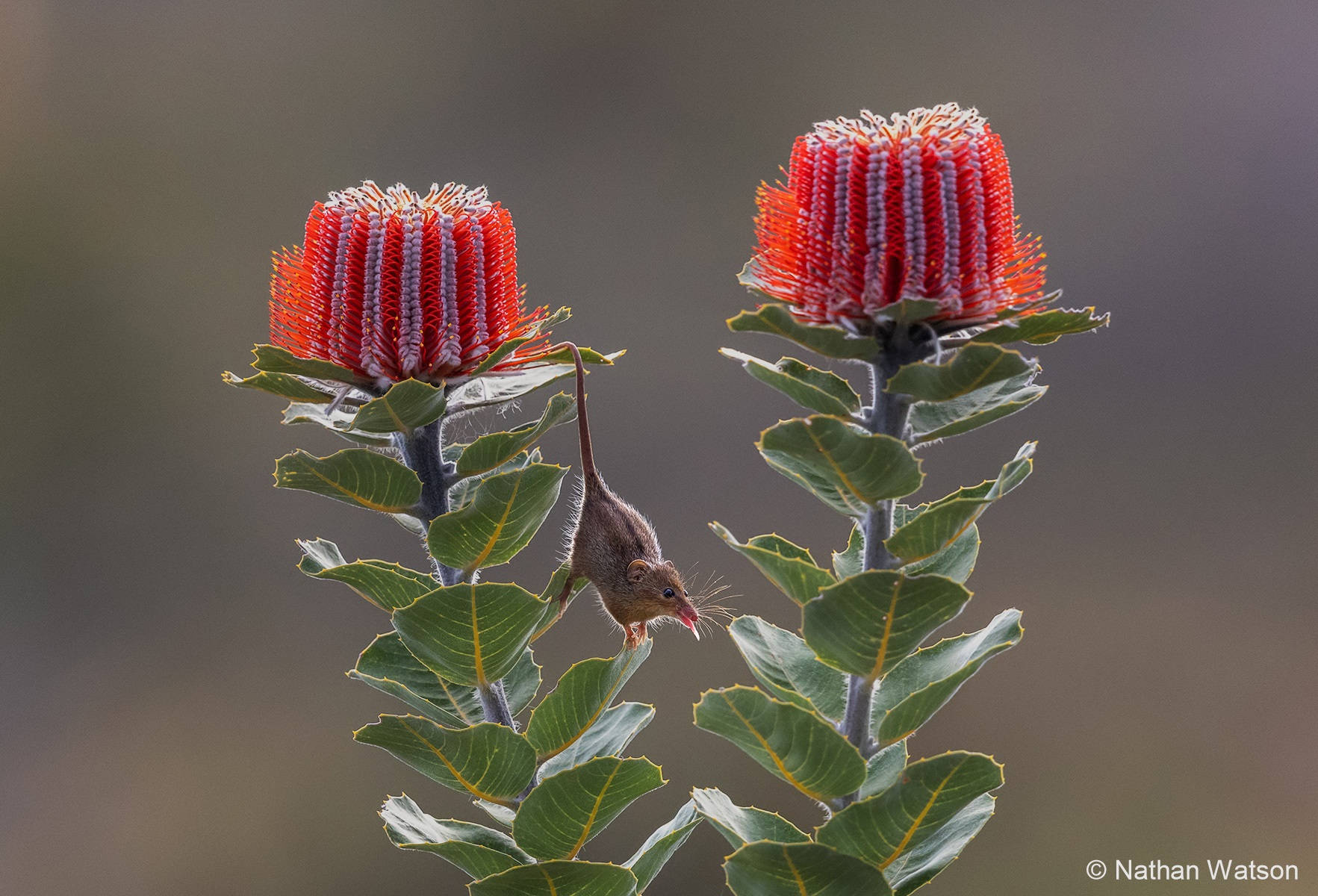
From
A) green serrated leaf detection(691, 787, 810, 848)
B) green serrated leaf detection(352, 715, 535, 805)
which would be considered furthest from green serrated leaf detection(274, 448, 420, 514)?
green serrated leaf detection(691, 787, 810, 848)

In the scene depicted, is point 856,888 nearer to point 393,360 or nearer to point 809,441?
point 809,441

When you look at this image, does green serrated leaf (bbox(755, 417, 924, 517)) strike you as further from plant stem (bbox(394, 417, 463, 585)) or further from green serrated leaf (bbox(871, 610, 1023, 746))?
plant stem (bbox(394, 417, 463, 585))

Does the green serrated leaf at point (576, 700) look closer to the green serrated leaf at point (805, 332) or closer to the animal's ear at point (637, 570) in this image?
the animal's ear at point (637, 570)

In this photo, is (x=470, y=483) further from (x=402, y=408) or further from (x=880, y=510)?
(x=880, y=510)

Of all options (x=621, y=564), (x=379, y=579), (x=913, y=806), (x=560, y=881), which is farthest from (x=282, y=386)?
(x=913, y=806)

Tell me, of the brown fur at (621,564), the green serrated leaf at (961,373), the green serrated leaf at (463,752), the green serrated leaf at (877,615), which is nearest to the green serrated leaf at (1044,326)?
the green serrated leaf at (961,373)

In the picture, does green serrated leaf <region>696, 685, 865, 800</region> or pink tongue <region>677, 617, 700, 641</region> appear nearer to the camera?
green serrated leaf <region>696, 685, 865, 800</region>
